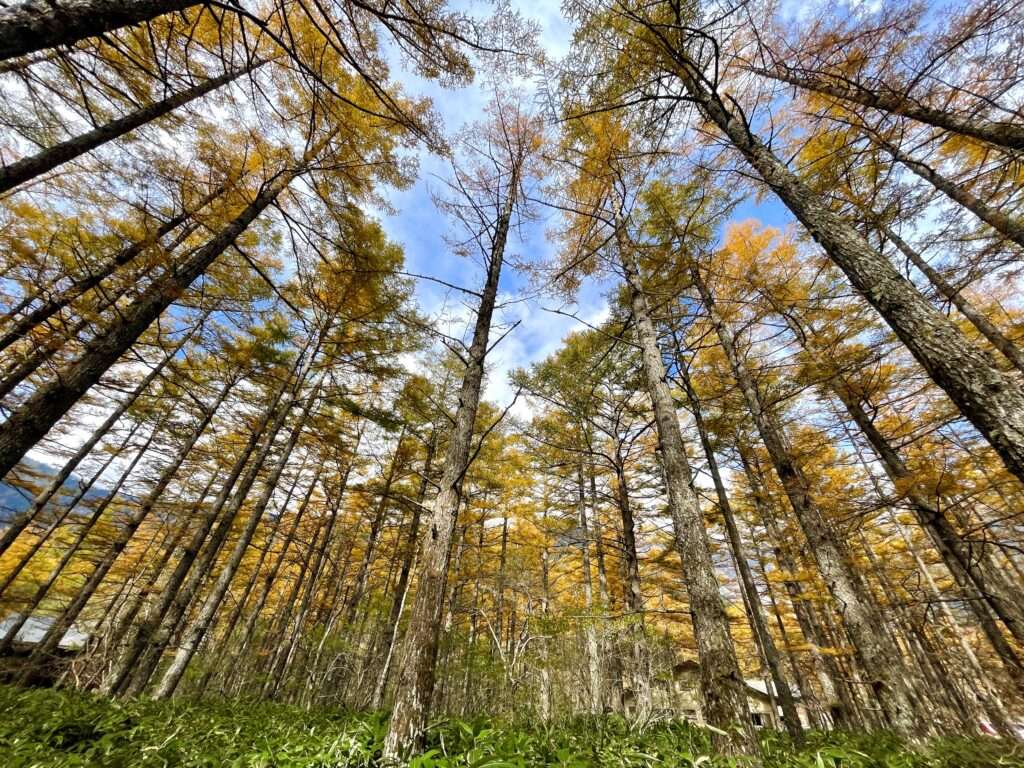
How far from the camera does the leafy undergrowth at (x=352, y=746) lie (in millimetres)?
2459

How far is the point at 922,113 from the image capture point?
493cm

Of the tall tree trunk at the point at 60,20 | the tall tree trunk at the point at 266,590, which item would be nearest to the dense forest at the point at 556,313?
the tall tree trunk at the point at 60,20

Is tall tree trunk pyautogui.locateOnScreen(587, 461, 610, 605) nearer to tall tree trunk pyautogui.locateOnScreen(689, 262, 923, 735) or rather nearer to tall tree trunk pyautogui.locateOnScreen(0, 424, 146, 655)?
tall tree trunk pyautogui.locateOnScreen(689, 262, 923, 735)

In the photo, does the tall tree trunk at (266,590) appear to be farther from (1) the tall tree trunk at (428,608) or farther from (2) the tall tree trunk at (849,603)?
(2) the tall tree trunk at (849,603)

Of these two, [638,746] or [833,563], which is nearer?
[638,746]

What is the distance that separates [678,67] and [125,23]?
5.54 m

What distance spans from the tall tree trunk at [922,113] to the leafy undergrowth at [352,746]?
5.99 meters

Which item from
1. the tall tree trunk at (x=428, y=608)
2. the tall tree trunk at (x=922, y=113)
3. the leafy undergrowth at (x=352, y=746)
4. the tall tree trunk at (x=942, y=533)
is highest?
the tall tree trunk at (x=922, y=113)

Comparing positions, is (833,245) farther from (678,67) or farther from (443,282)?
(443,282)

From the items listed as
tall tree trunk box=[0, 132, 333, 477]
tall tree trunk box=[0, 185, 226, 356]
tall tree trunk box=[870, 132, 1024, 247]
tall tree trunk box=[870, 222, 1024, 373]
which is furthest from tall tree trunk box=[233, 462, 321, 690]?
tall tree trunk box=[870, 222, 1024, 373]

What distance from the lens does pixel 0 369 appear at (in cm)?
640

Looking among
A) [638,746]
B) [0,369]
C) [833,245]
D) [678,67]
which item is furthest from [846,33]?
[0,369]

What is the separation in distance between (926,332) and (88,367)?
792 centimetres

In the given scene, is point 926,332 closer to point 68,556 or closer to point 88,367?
point 88,367
